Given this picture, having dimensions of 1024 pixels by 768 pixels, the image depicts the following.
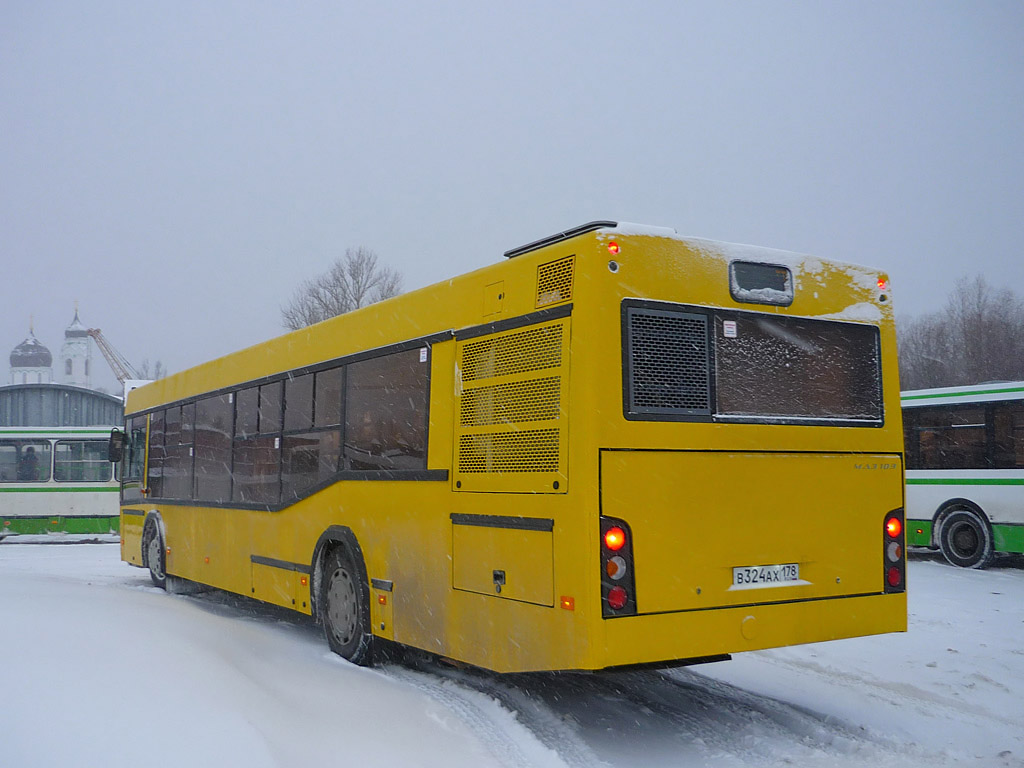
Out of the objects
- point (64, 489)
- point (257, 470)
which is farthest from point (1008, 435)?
point (64, 489)

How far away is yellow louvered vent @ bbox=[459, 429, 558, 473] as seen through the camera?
18.4ft

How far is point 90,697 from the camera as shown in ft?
13.4

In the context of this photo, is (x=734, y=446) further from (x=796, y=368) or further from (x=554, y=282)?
(x=554, y=282)

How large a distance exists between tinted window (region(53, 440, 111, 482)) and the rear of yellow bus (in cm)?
2299

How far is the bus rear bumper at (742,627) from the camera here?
5.25 meters

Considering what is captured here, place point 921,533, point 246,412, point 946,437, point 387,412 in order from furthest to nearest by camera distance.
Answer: point 921,533, point 946,437, point 246,412, point 387,412

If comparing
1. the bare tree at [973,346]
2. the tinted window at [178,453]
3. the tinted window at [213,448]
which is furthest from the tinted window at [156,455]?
the bare tree at [973,346]

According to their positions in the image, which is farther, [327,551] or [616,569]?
[327,551]

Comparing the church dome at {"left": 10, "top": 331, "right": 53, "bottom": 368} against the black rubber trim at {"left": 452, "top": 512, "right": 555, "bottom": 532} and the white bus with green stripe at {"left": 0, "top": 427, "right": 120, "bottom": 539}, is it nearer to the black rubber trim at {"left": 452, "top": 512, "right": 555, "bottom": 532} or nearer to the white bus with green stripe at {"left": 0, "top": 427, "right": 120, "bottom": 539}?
the white bus with green stripe at {"left": 0, "top": 427, "right": 120, "bottom": 539}

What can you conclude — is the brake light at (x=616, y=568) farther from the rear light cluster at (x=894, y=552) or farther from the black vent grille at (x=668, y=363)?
the rear light cluster at (x=894, y=552)

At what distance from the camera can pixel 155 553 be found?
524 inches

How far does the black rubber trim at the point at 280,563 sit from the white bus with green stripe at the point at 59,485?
671 inches

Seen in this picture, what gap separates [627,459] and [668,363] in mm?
663

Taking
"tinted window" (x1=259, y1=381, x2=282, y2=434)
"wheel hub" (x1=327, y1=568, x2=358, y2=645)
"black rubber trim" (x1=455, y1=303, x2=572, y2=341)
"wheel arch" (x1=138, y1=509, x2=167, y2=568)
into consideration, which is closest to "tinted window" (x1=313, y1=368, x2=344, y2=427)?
"tinted window" (x1=259, y1=381, x2=282, y2=434)
